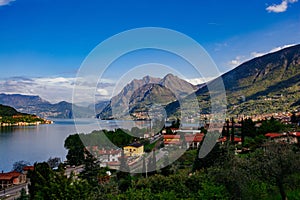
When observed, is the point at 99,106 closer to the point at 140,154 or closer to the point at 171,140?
the point at 140,154

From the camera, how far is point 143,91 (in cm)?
1117

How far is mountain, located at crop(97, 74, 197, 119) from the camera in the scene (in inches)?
381

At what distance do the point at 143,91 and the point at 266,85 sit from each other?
91.6m

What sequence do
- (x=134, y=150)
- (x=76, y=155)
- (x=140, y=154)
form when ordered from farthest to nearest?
(x=76, y=155)
(x=134, y=150)
(x=140, y=154)

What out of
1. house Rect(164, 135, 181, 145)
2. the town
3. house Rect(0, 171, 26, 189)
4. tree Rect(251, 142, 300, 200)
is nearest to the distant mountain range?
house Rect(164, 135, 181, 145)

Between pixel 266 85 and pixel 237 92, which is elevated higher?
pixel 266 85

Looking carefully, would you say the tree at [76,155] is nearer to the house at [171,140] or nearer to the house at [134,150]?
the house at [134,150]

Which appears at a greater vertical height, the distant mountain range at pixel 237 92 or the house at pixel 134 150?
the distant mountain range at pixel 237 92

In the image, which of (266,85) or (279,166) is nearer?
(279,166)

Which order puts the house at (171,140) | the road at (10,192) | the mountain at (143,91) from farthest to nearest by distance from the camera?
the house at (171,140) → the road at (10,192) → the mountain at (143,91)

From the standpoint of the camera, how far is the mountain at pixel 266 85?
73.4 meters

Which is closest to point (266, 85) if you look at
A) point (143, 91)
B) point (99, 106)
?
point (143, 91)

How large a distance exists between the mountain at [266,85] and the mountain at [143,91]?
46.9 meters

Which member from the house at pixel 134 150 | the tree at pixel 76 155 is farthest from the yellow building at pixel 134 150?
the tree at pixel 76 155
